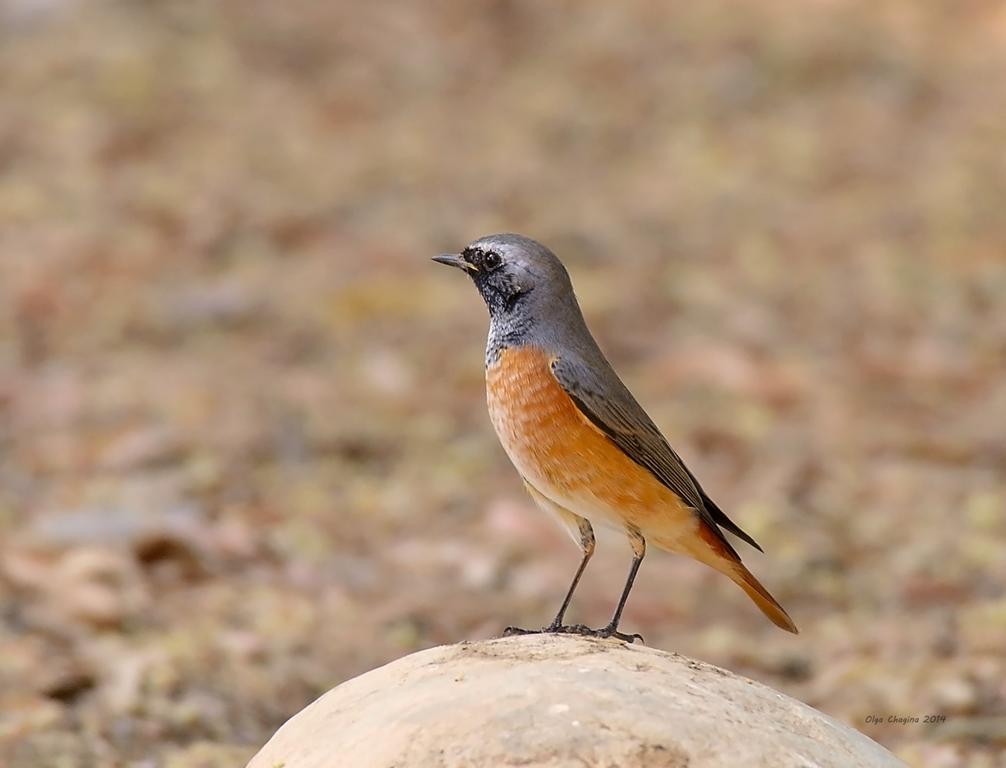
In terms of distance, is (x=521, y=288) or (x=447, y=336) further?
(x=447, y=336)

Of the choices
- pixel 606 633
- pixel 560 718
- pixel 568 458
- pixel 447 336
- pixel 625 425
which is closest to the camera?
pixel 560 718

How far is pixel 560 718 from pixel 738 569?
70.4 inches

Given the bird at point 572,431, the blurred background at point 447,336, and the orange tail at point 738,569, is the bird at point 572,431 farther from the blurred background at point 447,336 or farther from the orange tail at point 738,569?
the blurred background at point 447,336

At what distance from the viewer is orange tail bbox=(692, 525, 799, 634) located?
5770mm

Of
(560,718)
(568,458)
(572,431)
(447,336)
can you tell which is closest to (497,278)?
(572,431)

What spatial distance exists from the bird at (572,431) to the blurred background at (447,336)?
5.50ft

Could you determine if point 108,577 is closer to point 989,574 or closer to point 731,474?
point 731,474

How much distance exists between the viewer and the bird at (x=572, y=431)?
556 cm

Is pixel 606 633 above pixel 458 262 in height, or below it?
below

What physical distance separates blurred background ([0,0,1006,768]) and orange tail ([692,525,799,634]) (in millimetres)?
1210

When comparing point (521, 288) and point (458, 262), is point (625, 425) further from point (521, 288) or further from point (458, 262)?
point (458, 262)

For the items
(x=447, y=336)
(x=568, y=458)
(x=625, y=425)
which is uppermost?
(x=447, y=336)

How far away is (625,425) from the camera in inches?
224

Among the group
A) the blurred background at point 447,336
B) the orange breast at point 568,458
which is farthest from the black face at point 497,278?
the blurred background at point 447,336
